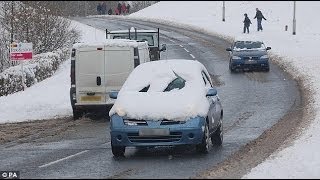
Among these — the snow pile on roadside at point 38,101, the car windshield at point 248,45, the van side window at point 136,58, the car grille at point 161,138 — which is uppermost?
the van side window at point 136,58

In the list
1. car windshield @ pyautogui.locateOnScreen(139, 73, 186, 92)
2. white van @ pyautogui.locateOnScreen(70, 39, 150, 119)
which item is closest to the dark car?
white van @ pyautogui.locateOnScreen(70, 39, 150, 119)

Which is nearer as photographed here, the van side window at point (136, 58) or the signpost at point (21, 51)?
the van side window at point (136, 58)

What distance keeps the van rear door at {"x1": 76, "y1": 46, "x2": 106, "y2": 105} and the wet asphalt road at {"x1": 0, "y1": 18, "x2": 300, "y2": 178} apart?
2.32ft

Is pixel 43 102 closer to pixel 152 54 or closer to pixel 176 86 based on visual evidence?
pixel 152 54

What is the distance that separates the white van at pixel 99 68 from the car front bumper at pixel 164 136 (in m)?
6.83

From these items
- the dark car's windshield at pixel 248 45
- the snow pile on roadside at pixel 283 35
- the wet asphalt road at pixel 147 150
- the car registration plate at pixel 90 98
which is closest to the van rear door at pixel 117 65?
the car registration plate at pixel 90 98

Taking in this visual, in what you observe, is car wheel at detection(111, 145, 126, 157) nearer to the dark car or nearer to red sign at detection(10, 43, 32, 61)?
red sign at detection(10, 43, 32, 61)

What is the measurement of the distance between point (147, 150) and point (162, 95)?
4.90ft

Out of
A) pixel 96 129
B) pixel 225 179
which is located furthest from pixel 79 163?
pixel 96 129

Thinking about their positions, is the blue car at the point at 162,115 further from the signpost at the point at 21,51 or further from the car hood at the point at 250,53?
the car hood at the point at 250,53

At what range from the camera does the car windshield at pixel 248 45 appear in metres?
34.4

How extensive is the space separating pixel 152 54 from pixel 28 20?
15.7 m

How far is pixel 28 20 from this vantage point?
40000 millimetres

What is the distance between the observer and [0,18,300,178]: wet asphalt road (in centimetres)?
1171
